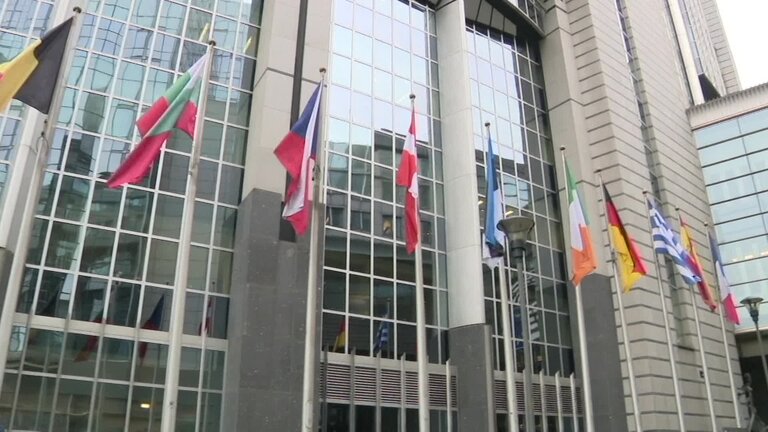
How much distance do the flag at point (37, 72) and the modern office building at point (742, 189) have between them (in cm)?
3392

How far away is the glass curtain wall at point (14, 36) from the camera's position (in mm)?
16828

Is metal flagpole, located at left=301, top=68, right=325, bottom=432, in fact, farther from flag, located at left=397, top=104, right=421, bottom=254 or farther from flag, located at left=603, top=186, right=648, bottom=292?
flag, located at left=603, top=186, right=648, bottom=292

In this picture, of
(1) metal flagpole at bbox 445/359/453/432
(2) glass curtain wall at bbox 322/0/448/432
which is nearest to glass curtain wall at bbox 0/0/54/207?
(2) glass curtain wall at bbox 322/0/448/432

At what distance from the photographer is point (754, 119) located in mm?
36375

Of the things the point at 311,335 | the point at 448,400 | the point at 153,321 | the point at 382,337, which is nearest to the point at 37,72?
the point at 311,335

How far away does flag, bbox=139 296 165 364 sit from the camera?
55.3 feet

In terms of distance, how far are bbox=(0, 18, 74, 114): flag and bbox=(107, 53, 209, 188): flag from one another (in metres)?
1.65

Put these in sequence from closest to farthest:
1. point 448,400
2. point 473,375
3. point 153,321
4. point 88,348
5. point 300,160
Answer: point 300,160, point 88,348, point 153,321, point 473,375, point 448,400

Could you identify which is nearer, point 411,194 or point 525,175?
point 411,194

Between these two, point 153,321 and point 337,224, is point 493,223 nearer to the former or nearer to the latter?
point 337,224

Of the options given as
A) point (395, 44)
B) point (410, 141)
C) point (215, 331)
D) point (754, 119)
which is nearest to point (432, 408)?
point (215, 331)

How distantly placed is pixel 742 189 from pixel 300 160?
31350 mm

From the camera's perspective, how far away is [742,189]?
1391 inches

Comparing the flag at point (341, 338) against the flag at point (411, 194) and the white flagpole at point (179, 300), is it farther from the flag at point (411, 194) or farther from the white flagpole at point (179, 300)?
the white flagpole at point (179, 300)
